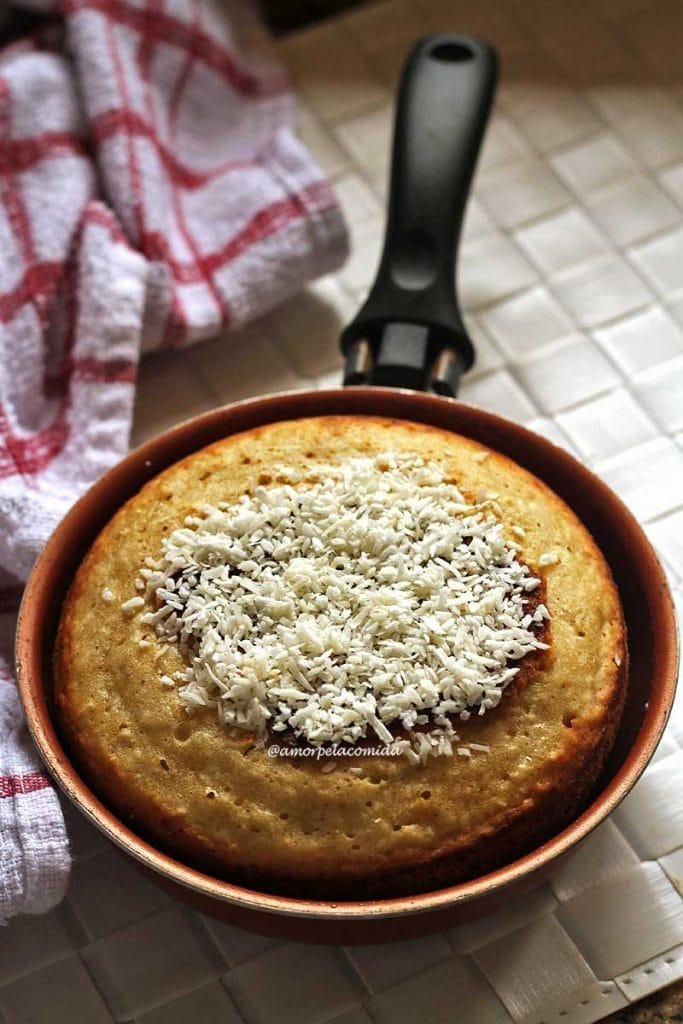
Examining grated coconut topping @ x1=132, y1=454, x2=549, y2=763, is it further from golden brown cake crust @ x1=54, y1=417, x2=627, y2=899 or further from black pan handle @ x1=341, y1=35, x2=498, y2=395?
black pan handle @ x1=341, y1=35, x2=498, y2=395

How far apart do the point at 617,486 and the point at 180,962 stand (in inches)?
23.1

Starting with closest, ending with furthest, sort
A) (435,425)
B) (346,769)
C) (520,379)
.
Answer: (346,769)
(435,425)
(520,379)

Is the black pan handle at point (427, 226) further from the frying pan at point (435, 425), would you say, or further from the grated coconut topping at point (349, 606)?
the grated coconut topping at point (349, 606)

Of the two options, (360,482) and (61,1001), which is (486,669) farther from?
(61,1001)

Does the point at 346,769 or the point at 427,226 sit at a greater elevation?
the point at 427,226

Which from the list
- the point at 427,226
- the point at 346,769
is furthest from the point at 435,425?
the point at 346,769

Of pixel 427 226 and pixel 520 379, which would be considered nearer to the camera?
pixel 427 226

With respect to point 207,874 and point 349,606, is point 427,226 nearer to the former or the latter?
point 349,606

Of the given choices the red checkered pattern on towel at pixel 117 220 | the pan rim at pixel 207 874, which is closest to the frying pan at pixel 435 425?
the pan rim at pixel 207 874

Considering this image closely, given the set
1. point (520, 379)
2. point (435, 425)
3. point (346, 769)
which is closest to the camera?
point (346, 769)

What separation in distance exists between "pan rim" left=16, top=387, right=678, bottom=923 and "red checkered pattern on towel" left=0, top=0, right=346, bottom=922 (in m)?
0.09

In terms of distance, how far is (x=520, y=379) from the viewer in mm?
1277

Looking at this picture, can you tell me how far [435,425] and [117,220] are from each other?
439mm

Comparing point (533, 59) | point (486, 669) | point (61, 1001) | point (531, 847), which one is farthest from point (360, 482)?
point (533, 59)
